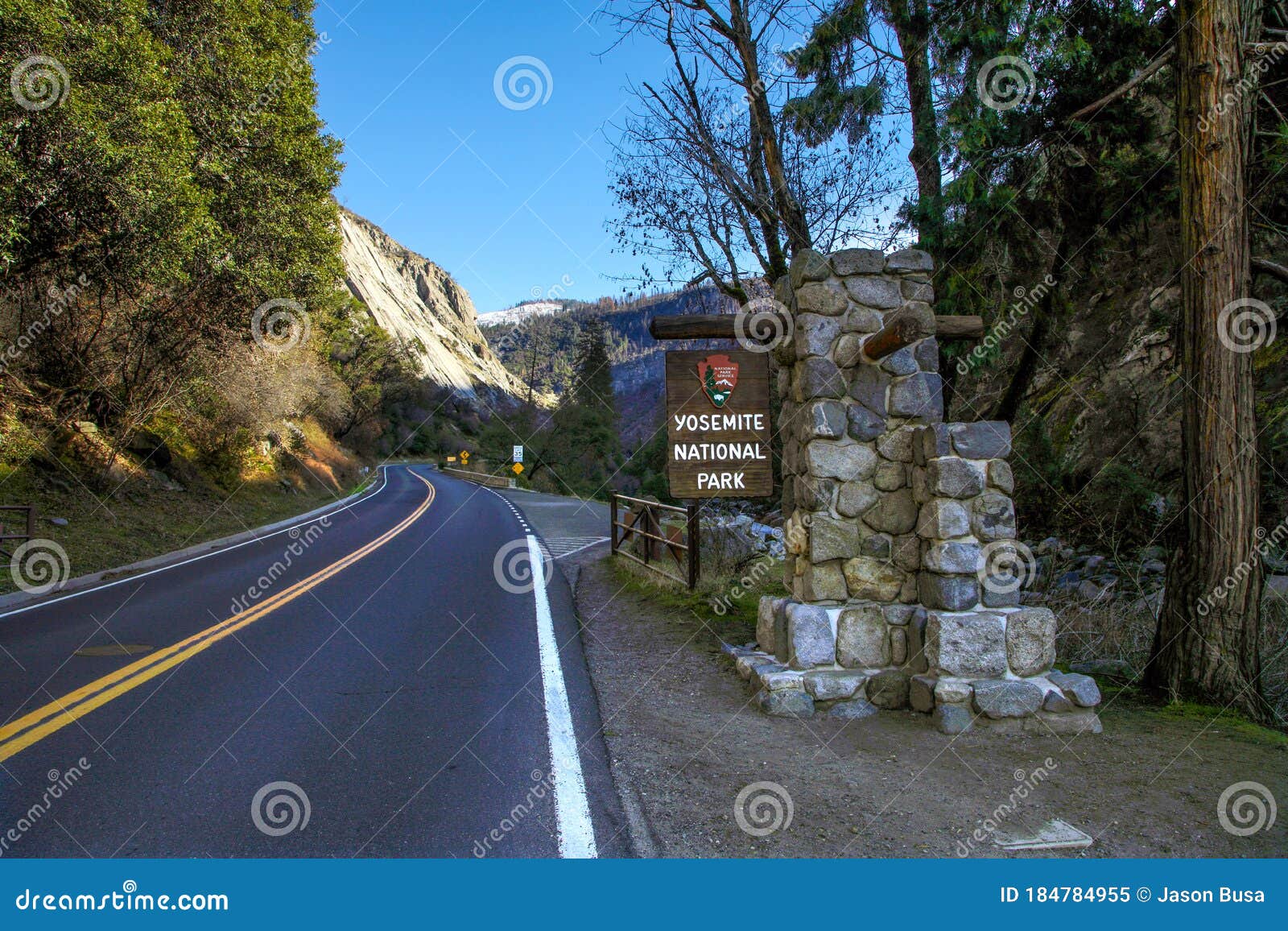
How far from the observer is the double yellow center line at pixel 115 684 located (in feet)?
15.5

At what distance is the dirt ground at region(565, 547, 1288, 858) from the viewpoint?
346 cm

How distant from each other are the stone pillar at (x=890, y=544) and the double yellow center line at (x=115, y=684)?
482 cm

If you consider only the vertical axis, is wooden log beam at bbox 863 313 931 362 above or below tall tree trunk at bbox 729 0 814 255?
below

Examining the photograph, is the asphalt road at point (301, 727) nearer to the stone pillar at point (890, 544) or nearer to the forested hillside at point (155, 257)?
the stone pillar at point (890, 544)
